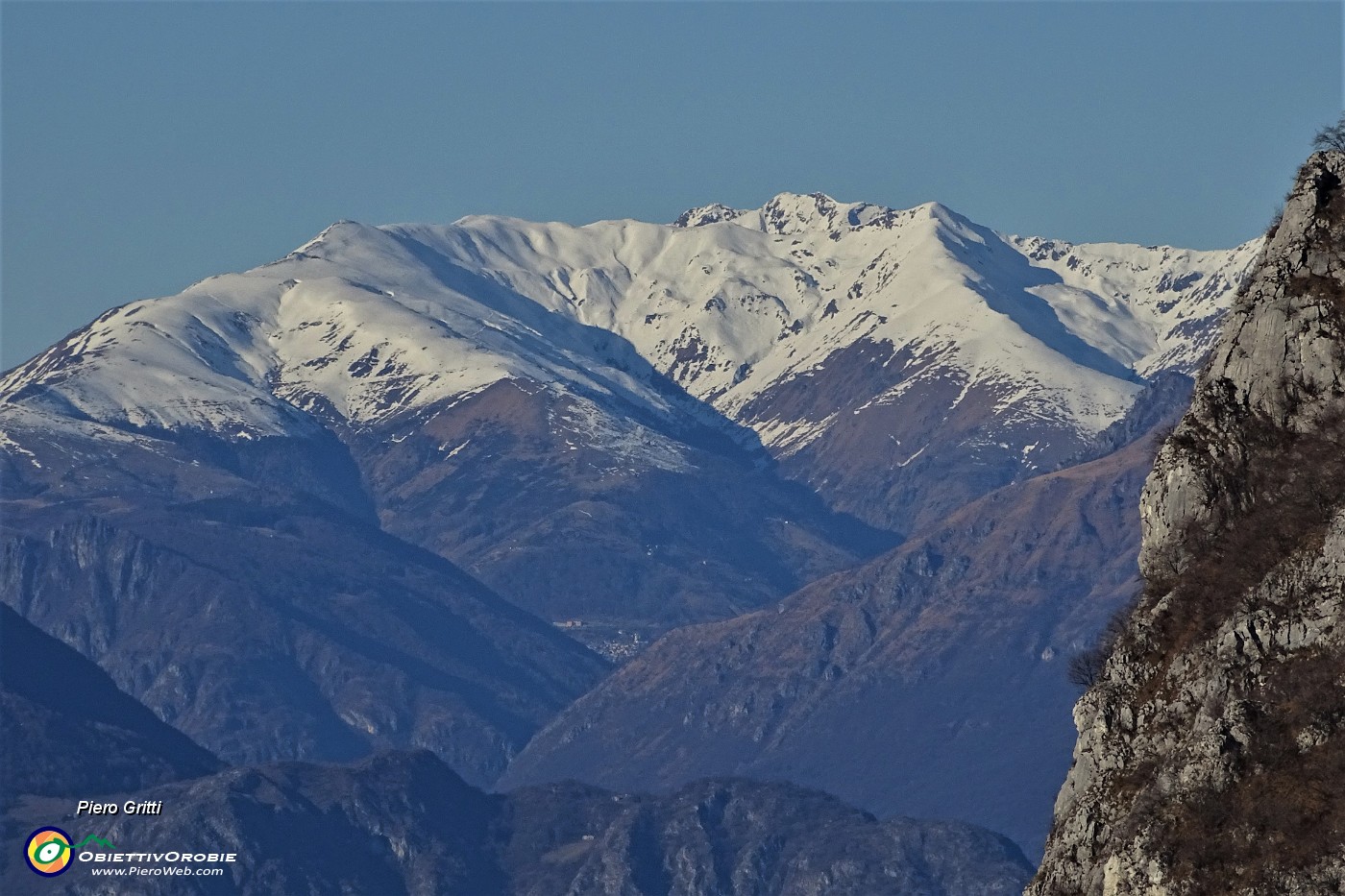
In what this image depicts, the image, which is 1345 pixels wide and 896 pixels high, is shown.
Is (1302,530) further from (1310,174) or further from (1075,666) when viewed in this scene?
(1075,666)

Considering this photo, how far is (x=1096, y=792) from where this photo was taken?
9312 cm

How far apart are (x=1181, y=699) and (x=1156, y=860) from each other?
7501 millimetres

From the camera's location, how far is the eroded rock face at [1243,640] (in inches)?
3359

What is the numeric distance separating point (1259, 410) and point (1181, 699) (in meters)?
12.4

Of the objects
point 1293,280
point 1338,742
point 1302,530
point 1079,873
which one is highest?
point 1293,280

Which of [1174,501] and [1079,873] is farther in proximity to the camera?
[1174,501]

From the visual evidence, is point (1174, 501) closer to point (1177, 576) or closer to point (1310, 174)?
point (1177, 576)

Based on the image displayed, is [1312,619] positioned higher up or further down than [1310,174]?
further down

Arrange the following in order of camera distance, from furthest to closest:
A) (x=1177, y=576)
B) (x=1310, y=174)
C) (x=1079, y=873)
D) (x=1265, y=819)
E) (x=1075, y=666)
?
(x=1075, y=666) → (x=1310, y=174) → (x=1177, y=576) → (x=1079, y=873) → (x=1265, y=819)

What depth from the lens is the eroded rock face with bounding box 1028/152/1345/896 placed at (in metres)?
85.3

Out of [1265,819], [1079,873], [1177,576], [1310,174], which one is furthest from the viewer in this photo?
[1310,174]

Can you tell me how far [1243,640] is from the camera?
9025cm

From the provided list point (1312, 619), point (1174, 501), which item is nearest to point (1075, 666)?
point (1174, 501)

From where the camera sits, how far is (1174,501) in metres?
99.1
